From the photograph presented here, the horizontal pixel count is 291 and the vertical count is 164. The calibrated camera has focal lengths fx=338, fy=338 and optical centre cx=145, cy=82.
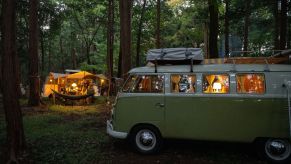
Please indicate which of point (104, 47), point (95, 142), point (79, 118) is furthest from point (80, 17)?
point (95, 142)

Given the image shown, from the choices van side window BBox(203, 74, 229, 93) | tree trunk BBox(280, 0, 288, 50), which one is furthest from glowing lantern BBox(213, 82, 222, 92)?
tree trunk BBox(280, 0, 288, 50)

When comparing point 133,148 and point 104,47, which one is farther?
point 104,47

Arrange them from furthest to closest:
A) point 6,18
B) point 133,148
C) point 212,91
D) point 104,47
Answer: point 104,47, point 133,148, point 212,91, point 6,18

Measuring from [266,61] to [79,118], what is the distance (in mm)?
9133

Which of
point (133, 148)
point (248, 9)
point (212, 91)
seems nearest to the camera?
point (212, 91)

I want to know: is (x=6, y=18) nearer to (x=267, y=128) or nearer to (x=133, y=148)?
(x=133, y=148)

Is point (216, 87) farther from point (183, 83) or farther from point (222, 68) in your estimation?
point (183, 83)

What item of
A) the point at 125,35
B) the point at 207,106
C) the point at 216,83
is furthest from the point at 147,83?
the point at 125,35

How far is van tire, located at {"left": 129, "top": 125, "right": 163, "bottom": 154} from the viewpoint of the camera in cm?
895

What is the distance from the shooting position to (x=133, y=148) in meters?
9.15

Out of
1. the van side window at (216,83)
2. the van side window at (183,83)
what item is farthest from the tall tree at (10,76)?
the van side window at (216,83)

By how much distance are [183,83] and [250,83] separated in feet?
5.47

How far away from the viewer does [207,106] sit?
28.0 ft

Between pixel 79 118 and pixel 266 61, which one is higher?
pixel 266 61
